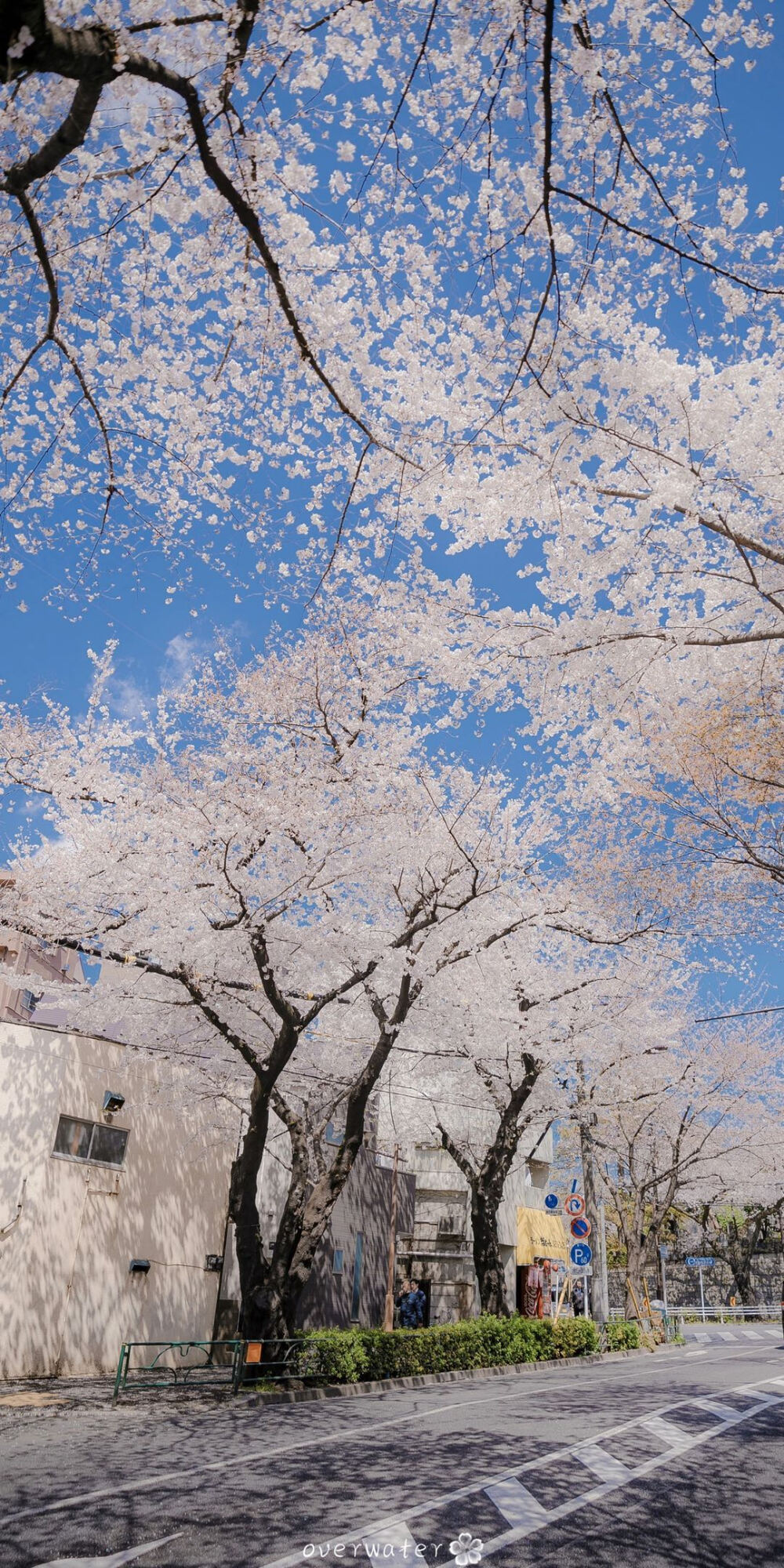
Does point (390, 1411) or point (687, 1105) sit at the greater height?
point (687, 1105)

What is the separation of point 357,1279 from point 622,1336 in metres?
6.16

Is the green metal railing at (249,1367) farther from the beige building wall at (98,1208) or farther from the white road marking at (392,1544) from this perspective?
the white road marking at (392,1544)

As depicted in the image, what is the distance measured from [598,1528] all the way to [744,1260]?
42.3m

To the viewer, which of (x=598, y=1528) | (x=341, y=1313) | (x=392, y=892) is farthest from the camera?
(x=341, y=1313)

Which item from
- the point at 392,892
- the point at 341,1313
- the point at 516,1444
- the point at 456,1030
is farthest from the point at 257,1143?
the point at 341,1313

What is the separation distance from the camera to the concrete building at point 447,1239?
26344 mm

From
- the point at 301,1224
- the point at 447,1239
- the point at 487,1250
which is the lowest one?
the point at 447,1239

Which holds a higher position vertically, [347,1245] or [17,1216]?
[17,1216]

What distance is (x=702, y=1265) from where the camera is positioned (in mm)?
42594

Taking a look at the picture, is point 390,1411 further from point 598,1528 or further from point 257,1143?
point 598,1528

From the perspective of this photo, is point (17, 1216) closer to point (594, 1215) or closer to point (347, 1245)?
point (347, 1245)

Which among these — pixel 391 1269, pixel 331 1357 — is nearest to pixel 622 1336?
pixel 391 1269

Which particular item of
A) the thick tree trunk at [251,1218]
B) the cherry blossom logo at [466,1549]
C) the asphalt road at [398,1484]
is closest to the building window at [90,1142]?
the thick tree trunk at [251,1218]

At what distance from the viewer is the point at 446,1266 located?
27.2 m
